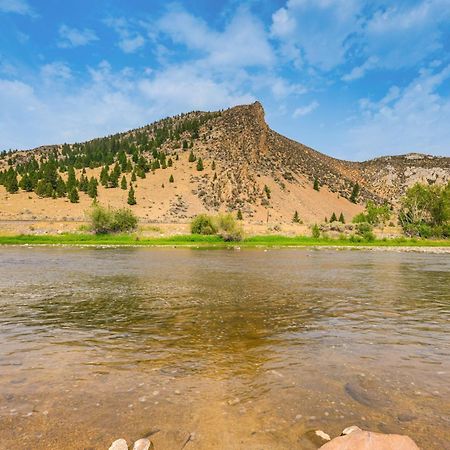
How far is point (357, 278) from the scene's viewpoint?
23.6m

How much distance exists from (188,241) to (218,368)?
52141mm

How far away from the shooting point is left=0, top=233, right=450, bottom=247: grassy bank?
5703 centimetres

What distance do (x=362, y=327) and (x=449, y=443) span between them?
6.36 meters

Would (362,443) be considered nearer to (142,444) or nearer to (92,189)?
(142,444)

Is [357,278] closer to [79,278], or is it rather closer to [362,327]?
[362,327]

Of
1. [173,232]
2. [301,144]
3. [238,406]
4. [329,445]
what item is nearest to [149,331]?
[238,406]

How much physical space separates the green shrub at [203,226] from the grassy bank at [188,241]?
8.30 feet

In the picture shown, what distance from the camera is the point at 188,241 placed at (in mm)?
59625

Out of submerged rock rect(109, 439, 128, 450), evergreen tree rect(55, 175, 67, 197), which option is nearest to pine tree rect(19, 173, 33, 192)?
evergreen tree rect(55, 175, 67, 197)

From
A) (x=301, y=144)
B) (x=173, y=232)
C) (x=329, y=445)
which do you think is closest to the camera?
(x=329, y=445)

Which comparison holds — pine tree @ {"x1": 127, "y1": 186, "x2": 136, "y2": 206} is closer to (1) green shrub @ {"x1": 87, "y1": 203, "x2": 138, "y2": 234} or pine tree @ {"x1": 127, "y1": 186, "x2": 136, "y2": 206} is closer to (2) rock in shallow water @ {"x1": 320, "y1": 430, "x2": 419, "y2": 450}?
(1) green shrub @ {"x1": 87, "y1": 203, "x2": 138, "y2": 234}

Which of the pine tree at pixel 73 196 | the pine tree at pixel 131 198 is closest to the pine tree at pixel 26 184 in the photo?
the pine tree at pixel 73 196

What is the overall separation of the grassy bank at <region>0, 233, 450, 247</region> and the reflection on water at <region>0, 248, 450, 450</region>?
41069 mm

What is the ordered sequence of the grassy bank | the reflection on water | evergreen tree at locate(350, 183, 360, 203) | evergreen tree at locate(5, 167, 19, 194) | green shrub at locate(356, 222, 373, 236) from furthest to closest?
evergreen tree at locate(350, 183, 360, 203) → evergreen tree at locate(5, 167, 19, 194) → green shrub at locate(356, 222, 373, 236) → the grassy bank → the reflection on water
